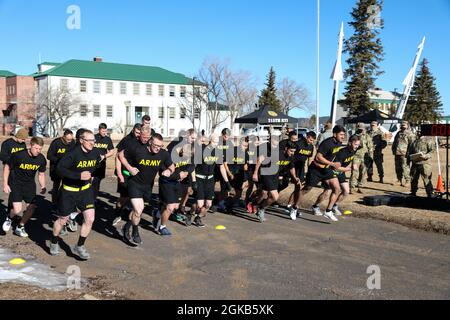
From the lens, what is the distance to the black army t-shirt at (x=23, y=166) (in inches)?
331

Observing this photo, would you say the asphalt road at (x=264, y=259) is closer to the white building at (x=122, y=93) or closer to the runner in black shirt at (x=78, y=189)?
the runner in black shirt at (x=78, y=189)

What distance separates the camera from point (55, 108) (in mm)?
66250

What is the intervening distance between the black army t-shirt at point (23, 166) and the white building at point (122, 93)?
59.2m

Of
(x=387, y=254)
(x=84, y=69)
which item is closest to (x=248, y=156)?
(x=387, y=254)

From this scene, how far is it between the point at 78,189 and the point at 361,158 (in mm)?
9279

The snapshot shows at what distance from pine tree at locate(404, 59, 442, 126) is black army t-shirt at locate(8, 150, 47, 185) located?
65825 millimetres

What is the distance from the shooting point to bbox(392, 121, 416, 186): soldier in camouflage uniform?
1463cm

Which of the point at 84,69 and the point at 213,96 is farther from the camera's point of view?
the point at 84,69

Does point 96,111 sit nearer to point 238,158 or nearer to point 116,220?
point 238,158

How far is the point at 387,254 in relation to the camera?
25.2ft

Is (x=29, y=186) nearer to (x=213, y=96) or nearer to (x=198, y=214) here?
(x=198, y=214)

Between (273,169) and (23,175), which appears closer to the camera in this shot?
(23,175)
